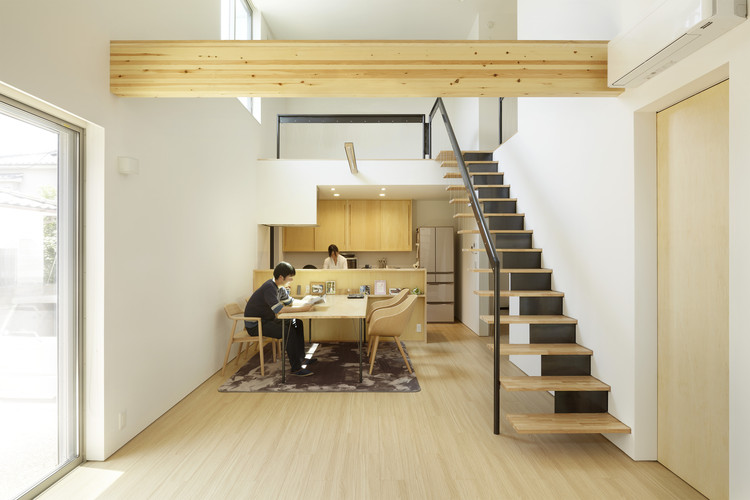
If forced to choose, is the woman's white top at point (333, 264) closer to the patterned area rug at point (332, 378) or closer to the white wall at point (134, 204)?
the patterned area rug at point (332, 378)

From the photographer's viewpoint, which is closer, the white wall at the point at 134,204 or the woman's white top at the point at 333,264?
the white wall at the point at 134,204

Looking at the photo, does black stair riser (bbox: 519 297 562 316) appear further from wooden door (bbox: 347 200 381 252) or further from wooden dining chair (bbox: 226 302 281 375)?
wooden door (bbox: 347 200 381 252)

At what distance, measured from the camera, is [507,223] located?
194 inches

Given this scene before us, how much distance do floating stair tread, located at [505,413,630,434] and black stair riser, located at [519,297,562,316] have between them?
105 centimetres

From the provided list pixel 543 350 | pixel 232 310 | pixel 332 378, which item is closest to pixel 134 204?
pixel 232 310

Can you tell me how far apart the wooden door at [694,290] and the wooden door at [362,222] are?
20.1ft

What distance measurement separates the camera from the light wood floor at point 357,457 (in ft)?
7.98

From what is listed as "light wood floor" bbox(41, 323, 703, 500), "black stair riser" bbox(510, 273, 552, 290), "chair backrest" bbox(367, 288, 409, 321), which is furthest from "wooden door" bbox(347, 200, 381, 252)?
"light wood floor" bbox(41, 323, 703, 500)

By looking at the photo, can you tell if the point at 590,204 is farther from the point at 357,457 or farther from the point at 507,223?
the point at 357,457

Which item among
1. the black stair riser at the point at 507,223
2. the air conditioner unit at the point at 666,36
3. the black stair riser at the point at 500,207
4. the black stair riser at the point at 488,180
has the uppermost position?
the air conditioner unit at the point at 666,36

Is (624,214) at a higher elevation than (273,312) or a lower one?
higher

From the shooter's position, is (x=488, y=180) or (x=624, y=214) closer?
(x=624, y=214)

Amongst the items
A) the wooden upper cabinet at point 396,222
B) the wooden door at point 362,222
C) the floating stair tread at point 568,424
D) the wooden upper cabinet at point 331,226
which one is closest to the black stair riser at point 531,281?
the floating stair tread at point 568,424

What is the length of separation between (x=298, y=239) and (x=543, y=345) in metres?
5.97
